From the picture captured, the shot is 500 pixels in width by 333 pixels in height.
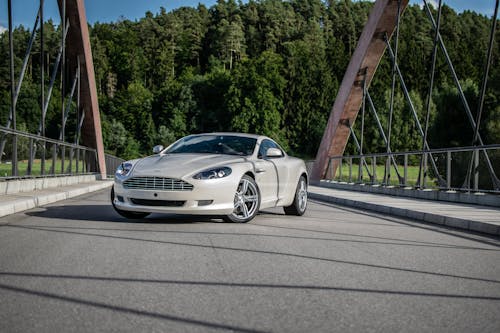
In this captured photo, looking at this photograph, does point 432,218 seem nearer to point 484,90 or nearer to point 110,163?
point 484,90

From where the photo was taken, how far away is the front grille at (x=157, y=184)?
8312mm

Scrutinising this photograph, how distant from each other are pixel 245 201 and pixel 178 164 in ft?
3.47

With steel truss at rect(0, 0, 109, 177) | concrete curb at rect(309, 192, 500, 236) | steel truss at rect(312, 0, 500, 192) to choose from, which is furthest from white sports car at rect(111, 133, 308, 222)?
steel truss at rect(0, 0, 109, 177)

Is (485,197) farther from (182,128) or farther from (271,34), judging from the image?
(271,34)

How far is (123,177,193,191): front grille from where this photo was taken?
831cm

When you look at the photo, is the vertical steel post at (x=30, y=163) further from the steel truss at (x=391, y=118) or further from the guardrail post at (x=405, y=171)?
the guardrail post at (x=405, y=171)

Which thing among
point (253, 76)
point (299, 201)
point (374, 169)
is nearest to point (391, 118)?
point (374, 169)

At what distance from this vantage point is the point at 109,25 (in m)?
127

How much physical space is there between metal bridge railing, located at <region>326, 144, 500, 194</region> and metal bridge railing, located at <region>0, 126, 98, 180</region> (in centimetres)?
955

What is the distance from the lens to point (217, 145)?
9.82 meters

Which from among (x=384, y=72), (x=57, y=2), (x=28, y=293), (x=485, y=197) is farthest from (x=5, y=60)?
(x=28, y=293)

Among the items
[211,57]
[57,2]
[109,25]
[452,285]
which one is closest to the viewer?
[452,285]

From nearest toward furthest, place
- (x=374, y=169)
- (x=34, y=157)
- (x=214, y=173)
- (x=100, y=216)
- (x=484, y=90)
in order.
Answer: (x=214, y=173), (x=100, y=216), (x=484, y=90), (x=34, y=157), (x=374, y=169)

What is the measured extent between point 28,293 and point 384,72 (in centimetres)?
8943
